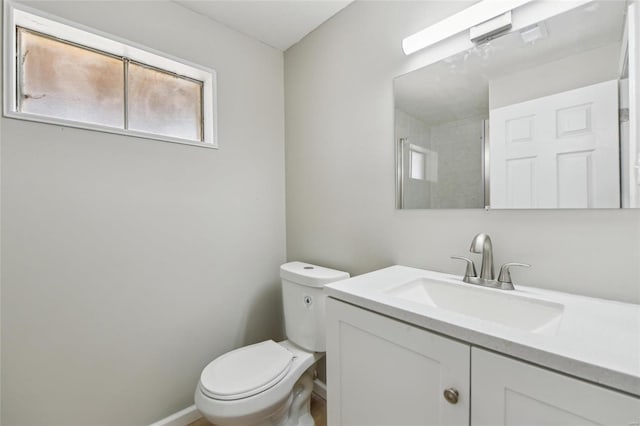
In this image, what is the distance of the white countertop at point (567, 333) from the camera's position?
0.50m

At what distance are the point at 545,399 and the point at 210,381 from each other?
1195mm

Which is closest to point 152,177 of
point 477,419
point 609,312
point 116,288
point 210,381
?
point 116,288

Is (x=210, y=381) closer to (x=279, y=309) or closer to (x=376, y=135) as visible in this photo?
(x=279, y=309)

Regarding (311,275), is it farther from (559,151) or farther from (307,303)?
(559,151)

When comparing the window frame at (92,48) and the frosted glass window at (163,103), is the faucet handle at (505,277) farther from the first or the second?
the frosted glass window at (163,103)

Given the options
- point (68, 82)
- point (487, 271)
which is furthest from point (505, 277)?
point (68, 82)

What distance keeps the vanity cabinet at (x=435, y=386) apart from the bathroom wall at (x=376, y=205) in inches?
20.2

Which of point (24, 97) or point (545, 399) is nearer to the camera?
point (545, 399)

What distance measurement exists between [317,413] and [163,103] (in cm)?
199

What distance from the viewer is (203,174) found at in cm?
160

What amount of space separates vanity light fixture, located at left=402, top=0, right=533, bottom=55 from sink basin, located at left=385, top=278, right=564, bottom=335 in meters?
0.95

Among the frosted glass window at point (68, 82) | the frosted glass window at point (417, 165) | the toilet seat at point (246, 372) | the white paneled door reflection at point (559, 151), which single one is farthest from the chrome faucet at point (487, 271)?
the frosted glass window at point (68, 82)

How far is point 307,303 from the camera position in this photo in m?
1.48

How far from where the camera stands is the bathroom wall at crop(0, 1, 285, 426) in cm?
113
